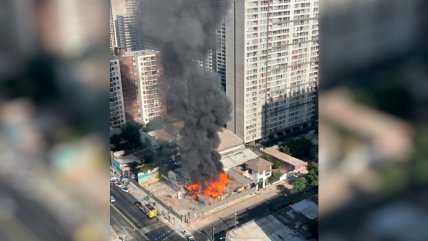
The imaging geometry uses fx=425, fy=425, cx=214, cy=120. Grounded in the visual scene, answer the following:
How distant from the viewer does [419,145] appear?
678 millimetres

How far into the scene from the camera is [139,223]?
520 cm

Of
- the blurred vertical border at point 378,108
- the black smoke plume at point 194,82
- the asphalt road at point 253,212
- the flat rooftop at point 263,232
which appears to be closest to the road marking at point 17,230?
the blurred vertical border at point 378,108

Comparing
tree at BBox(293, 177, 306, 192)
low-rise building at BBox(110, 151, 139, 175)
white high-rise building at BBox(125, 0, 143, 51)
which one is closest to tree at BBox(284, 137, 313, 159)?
tree at BBox(293, 177, 306, 192)

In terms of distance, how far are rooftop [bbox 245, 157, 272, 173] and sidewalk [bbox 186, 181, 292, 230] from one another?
0.27 m

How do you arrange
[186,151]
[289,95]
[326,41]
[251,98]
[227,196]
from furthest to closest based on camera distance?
[289,95] → [251,98] → [186,151] → [227,196] → [326,41]

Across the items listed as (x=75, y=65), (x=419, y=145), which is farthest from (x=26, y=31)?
(x=419, y=145)

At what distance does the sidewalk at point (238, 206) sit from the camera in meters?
5.19

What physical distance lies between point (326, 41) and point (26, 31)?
484 mm

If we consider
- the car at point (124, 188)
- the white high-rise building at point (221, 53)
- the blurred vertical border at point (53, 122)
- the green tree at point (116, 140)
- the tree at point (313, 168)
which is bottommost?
the car at point (124, 188)

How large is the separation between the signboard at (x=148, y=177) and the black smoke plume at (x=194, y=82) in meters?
0.45

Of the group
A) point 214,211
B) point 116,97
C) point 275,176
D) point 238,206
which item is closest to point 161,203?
point 214,211

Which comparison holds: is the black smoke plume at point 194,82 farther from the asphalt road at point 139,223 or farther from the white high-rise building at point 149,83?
the asphalt road at point 139,223

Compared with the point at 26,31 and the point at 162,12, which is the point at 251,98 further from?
the point at 26,31

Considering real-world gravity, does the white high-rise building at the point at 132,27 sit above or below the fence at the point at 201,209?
above
